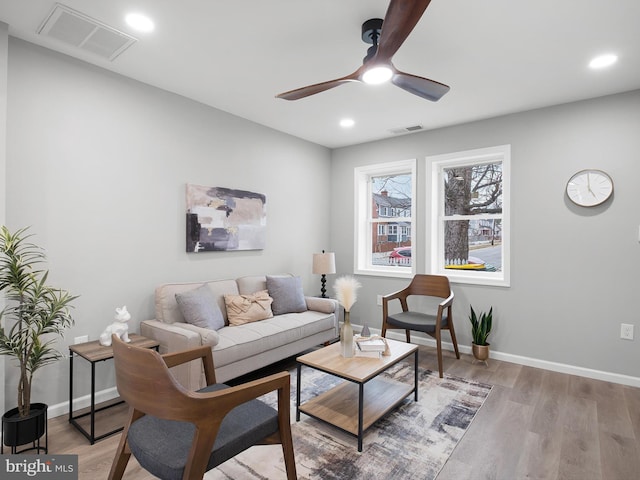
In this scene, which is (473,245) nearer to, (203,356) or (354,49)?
(354,49)

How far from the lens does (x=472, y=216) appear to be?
4.18m

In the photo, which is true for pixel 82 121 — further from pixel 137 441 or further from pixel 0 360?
pixel 137 441

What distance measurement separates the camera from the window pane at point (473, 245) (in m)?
4.06

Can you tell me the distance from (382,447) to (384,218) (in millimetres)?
3178

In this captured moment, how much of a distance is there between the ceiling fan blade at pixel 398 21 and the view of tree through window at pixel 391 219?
9.54ft

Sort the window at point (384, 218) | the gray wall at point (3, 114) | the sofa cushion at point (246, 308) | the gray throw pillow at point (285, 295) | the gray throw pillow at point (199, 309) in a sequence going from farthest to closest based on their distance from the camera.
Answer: the window at point (384, 218) → the gray throw pillow at point (285, 295) → the sofa cushion at point (246, 308) → the gray throw pillow at point (199, 309) → the gray wall at point (3, 114)

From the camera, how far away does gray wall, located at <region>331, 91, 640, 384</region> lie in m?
3.20

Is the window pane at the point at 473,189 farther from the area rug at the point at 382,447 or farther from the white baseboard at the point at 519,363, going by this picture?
the area rug at the point at 382,447

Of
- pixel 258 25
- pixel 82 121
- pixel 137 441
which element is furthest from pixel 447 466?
pixel 82 121

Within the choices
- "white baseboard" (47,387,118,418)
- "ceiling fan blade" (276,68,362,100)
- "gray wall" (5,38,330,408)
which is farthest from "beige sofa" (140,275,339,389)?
"ceiling fan blade" (276,68,362,100)

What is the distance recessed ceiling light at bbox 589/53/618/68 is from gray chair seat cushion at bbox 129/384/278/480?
3.24 meters

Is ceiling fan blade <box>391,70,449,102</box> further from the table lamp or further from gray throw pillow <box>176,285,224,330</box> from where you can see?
the table lamp

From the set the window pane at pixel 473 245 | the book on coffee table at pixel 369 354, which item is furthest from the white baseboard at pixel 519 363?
the book on coffee table at pixel 369 354

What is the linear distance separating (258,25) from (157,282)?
224 cm
